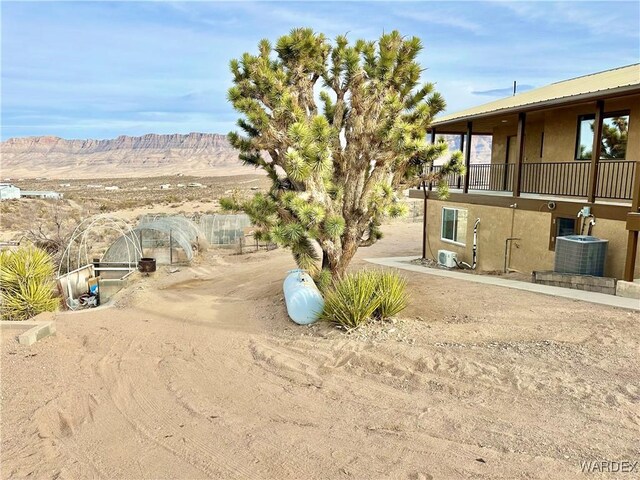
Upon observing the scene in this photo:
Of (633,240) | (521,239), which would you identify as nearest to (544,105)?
(521,239)

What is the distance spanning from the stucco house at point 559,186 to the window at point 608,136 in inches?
1.1

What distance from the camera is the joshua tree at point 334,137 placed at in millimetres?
9898

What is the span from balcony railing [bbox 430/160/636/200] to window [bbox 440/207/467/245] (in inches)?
70.2

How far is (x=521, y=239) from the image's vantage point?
14500 mm

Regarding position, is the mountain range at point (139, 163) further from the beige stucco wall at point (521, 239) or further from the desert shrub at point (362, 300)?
the desert shrub at point (362, 300)

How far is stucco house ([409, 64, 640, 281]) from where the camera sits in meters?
11.9

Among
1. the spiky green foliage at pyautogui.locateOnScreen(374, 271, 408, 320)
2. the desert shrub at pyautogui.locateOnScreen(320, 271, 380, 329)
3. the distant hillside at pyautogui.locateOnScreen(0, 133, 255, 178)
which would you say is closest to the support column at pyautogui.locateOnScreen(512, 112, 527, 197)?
the spiky green foliage at pyautogui.locateOnScreen(374, 271, 408, 320)

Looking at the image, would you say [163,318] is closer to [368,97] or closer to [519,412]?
[368,97]

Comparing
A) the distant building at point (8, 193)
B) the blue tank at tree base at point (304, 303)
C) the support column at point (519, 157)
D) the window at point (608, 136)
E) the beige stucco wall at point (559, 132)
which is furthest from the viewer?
the distant building at point (8, 193)

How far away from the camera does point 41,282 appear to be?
11203 millimetres

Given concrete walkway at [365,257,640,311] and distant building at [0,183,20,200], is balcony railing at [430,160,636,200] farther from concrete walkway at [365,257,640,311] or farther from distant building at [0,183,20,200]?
distant building at [0,183,20,200]

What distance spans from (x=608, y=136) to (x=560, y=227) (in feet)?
10.2

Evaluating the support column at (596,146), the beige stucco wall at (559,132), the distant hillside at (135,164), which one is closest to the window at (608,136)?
the beige stucco wall at (559,132)

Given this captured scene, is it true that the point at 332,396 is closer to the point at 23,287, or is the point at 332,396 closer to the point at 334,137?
the point at 334,137
